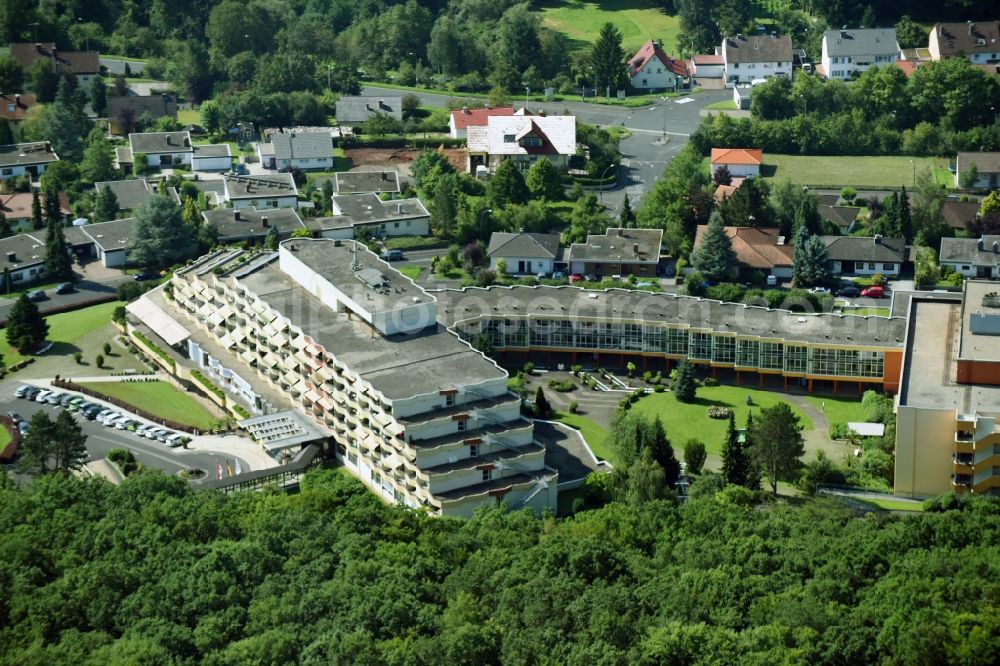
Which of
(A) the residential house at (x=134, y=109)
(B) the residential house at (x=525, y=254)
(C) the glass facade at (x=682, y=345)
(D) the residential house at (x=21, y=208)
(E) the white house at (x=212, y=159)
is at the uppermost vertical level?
(A) the residential house at (x=134, y=109)

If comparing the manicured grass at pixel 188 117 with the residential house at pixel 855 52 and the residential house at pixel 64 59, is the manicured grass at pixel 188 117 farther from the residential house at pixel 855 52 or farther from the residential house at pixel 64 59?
the residential house at pixel 855 52

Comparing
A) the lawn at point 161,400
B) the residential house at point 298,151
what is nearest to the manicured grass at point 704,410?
the lawn at point 161,400

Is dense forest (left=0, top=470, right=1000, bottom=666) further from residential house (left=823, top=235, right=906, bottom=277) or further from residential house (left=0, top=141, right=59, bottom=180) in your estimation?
residential house (left=0, top=141, right=59, bottom=180)

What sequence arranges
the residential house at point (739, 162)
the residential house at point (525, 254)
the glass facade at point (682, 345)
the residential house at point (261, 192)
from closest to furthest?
1. the glass facade at point (682, 345)
2. the residential house at point (525, 254)
3. the residential house at point (261, 192)
4. the residential house at point (739, 162)

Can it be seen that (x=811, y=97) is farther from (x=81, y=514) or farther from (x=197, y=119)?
(x=81, y=514)

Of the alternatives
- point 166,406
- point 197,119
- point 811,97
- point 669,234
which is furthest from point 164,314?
point 811,97

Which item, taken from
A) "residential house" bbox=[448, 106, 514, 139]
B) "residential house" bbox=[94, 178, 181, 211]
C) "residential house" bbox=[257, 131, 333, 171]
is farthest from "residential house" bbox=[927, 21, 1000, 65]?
"residential house" bbox=[94, 178, 181, 211]

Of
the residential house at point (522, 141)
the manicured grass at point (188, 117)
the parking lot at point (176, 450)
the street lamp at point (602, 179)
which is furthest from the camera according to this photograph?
the manicured grass at point (188, 117)
